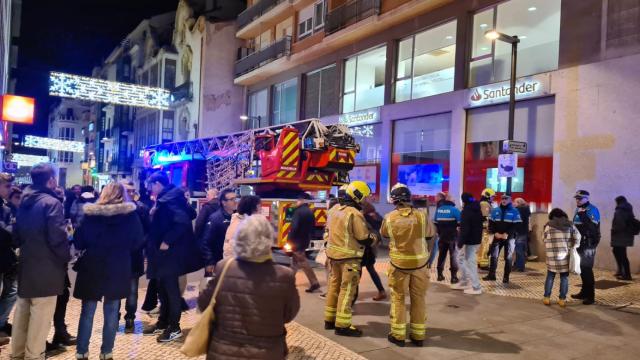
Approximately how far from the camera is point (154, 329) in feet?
19.7

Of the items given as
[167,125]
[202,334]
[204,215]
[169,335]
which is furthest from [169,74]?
[202,334]

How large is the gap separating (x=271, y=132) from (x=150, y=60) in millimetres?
29667

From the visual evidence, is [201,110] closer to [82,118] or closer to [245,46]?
[245,46]

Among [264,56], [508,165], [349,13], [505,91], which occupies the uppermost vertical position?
[349,13]

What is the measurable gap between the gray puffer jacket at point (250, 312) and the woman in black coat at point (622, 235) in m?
9.66

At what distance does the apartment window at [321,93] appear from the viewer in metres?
21.5

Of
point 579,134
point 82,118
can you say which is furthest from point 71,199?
point 82,118

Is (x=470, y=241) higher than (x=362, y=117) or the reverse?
the reverse

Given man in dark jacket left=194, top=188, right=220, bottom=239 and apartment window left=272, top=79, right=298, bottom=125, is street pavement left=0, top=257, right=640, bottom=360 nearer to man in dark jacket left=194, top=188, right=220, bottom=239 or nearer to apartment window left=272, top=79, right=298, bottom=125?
man in dark jacket left=194, top=188, right=220, bottom=239

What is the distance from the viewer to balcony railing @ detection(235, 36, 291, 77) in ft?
78.9

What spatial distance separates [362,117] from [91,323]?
15.6 meters

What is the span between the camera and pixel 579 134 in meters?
12.3

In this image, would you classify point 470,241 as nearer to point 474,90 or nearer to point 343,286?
point 343,286

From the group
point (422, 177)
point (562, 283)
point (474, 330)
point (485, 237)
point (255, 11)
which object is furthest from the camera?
point (255, 11)
